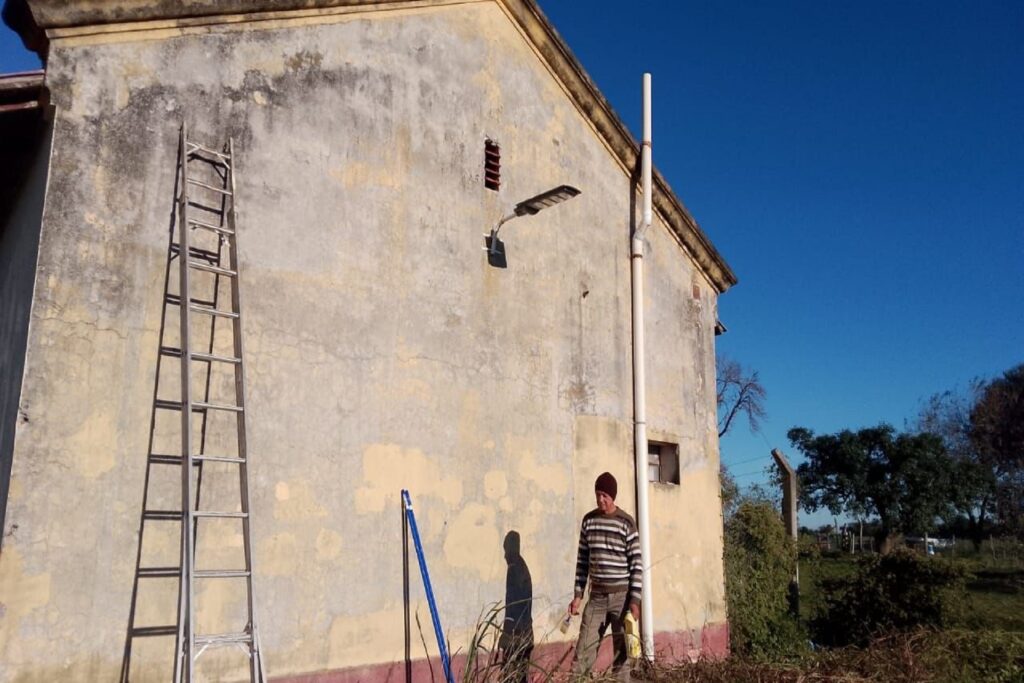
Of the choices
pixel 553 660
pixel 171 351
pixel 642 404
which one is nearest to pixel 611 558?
pixel 553 660

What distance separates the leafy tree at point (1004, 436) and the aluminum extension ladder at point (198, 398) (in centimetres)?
2807

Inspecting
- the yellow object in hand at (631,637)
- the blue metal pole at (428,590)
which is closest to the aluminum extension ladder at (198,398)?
the blue metal pole at (428,590)

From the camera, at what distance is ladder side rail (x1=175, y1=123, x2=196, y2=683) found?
5.26 meters

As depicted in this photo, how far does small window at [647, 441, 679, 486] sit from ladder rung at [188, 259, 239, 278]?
18.7 ft

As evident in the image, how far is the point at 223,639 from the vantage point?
5.59 meters

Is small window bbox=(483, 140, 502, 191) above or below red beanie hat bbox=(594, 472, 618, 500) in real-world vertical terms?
above

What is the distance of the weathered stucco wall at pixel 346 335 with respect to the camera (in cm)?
541

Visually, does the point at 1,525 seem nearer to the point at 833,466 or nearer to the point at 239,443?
the point at 239,443

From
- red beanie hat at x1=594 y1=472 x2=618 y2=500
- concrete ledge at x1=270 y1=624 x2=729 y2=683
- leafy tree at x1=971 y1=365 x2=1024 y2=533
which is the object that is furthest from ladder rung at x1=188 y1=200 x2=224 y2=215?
leafy tree at x1=971 y1=365 x2=1024 y2=533

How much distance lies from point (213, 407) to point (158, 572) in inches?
44.0

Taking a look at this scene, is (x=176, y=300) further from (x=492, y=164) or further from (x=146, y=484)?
(x=492, y=164)

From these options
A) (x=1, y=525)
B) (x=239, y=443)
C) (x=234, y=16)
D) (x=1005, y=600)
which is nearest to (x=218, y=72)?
(x=234, y=16)

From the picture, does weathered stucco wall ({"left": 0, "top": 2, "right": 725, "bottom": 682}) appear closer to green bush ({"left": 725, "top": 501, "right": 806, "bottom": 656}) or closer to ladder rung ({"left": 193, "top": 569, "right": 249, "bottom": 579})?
ladder rung ({"left": 193, "top": 569, "right": 249, "bottom": 579})

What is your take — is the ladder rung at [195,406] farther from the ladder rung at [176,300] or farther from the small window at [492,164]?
the small window at [492,164]
